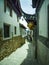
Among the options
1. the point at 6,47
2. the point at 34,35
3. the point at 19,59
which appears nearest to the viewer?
the point at 19,59

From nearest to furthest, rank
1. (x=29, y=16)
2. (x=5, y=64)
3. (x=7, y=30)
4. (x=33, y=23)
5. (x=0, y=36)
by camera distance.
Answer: (x=5, y=64) < (x=0, y=36) < (x=7, y=30) < (x=29, y=16) < (x=33, y=23)

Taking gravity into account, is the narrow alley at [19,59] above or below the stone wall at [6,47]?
below

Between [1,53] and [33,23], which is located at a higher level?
[33,23]

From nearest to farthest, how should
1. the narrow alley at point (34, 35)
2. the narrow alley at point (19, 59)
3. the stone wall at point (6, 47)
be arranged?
→ 1. the narrow alley at point (34, 35)
2. the narrow alley at point (19, 59)
3. the stone wall at point (6, 47)

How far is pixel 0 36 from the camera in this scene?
10977 mm

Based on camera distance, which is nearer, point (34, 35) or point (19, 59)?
point (19, 59)

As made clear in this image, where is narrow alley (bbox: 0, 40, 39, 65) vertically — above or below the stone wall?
below

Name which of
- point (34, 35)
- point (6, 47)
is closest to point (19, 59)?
point (6, 47)

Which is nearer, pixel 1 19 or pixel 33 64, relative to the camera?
pixel 33 64

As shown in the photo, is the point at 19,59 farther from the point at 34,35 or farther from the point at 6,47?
the point at 34,35

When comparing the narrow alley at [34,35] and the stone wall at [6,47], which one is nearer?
Result: the narrow alley at [34,35]

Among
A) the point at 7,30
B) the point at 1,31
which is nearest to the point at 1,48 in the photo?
the point at 1,31

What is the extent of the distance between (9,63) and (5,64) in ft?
1.33

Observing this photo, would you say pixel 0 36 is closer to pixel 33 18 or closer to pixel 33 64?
pixel 33 64
